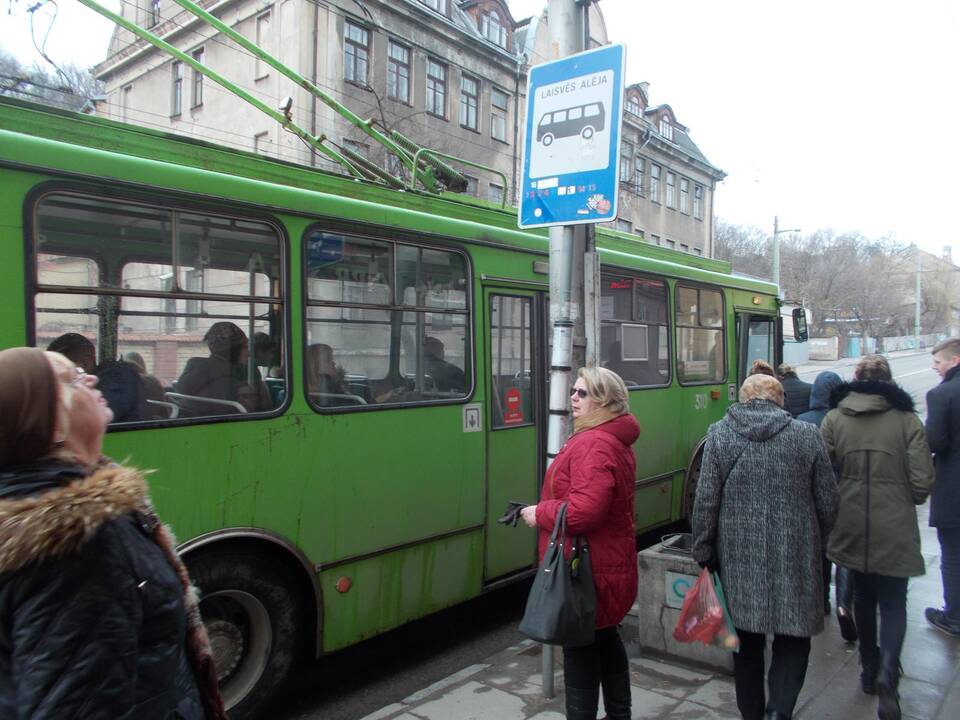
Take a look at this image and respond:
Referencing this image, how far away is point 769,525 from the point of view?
3252mm

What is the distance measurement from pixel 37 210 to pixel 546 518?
2.45m

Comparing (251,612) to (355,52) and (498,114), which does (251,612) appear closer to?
(355,52)

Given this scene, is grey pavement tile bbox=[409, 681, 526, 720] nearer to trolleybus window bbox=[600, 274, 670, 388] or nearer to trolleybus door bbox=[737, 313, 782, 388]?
trolleybus window bbox=[600, 274, 670, 388]

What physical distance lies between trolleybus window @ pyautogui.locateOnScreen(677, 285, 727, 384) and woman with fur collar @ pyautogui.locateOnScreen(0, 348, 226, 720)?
6.36 meters

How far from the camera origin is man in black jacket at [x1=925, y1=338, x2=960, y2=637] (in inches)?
185

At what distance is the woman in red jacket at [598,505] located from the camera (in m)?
2.98

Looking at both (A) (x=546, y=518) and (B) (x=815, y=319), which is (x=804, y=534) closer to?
(A) (x=546, y=518)

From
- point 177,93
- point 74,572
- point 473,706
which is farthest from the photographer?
point 177,93

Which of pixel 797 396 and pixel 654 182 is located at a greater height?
pixel 654 182

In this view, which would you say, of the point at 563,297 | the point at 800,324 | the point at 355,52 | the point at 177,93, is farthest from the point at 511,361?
the point at 177,93

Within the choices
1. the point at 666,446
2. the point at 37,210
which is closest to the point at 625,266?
the point at 666,446

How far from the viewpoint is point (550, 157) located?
13.1ft

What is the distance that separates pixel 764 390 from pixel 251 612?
8.90 feet

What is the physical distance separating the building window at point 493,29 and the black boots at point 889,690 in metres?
29.7
